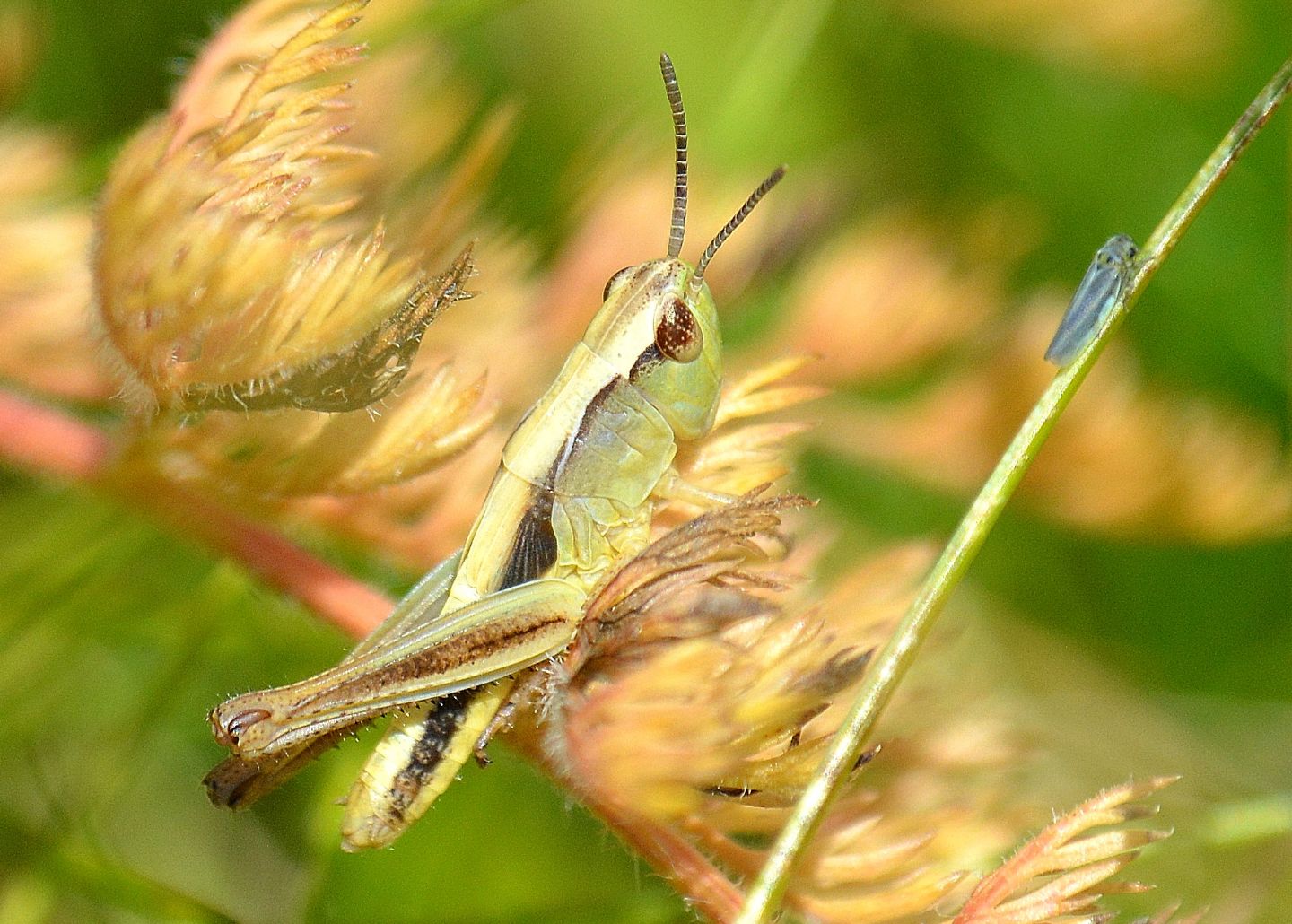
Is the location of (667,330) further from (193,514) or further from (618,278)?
(193,514)

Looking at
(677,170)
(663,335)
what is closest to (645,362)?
(663,335)

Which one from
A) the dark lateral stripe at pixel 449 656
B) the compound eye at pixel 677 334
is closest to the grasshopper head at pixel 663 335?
the compound eye at pixel 677 334

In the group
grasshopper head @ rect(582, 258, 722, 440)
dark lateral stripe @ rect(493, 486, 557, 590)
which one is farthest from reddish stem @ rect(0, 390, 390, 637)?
grasshopper head @ rect(582, 258, 722, 440)

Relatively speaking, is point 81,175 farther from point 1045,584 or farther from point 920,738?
point 1045,584

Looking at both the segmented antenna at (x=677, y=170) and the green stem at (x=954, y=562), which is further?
the segmented antenna at (x=677, y=170)

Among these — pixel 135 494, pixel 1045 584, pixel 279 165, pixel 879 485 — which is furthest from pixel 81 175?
pixel 1045 584

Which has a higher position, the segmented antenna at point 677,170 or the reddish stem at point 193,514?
the segmented antenna at point 677,170

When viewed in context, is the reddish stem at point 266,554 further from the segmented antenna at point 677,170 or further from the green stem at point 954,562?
the segmented antenna at point 677,170

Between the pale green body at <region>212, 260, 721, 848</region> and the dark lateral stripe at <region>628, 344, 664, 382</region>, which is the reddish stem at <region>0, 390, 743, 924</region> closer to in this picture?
the pale green body at <region>212, 260, 721, 848</region>
